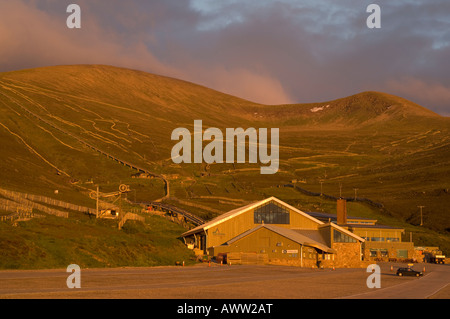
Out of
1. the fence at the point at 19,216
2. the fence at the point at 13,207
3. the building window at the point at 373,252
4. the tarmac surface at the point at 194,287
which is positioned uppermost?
the fence at the point at 13,207

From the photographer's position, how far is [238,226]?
8769cm

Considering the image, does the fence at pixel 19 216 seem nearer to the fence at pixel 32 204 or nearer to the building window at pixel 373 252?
the fence at pixel 32 204

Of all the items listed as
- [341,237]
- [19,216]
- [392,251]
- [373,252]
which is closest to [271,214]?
[341,237]

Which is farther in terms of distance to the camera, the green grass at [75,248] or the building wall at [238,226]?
the building wall at [238,226]

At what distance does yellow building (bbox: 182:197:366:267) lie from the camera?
76938mm

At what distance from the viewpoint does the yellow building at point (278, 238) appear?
76.9 m

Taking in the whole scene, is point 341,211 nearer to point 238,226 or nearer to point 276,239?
point 238,226

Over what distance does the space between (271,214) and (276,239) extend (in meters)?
11.6

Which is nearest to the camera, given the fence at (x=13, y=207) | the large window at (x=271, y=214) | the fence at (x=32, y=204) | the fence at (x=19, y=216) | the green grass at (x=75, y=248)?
the green grass at (x=75, y=248)

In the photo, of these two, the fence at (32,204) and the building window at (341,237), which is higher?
the fence at (32,204)

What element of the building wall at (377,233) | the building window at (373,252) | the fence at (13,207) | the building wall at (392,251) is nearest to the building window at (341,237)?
the building wall at (392,251)
